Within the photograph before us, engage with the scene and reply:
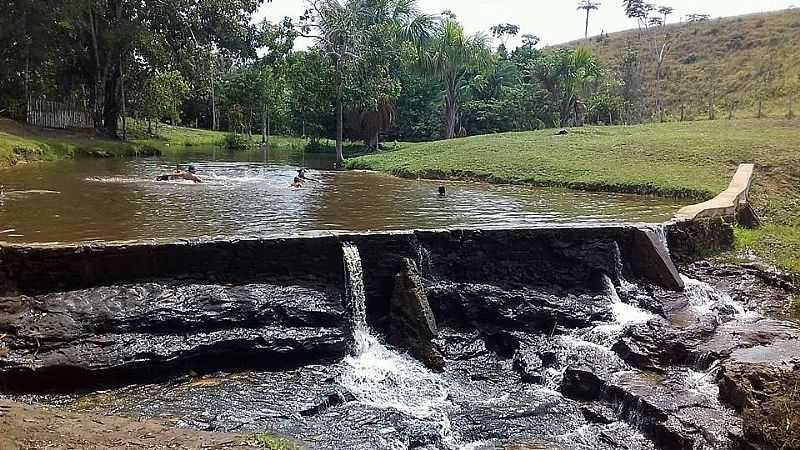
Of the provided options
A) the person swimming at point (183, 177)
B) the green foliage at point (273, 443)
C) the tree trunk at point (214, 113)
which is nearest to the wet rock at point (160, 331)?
the green foliage at point (273, 443)

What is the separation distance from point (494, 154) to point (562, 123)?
16.3 meters

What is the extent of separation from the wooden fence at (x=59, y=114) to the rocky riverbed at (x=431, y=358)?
78.6 ft

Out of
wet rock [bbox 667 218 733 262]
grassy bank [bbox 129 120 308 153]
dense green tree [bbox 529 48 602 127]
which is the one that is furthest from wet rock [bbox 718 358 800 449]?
dense green tree [bbox 529 48 602 127]

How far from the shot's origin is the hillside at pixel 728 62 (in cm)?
3619

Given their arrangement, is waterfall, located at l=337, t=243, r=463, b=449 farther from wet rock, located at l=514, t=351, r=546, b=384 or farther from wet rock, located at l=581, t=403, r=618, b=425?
wet rock, located at l=581, t=403, r=618, b=425

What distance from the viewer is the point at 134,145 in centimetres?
2922

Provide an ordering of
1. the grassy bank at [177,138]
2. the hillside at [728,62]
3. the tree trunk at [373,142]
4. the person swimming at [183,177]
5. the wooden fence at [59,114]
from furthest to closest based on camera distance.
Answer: the hillside at [728,62] < the grassy bank at [177,138] < the tree trunk at [373,142] < the wooden fence at [59,114] < the person swimming at [183,177]

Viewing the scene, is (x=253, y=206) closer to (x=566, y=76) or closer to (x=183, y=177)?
(x=183, y=177)

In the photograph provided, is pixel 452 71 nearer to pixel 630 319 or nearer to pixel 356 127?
pixel 356 127

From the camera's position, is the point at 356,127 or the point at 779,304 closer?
the point at 779,304

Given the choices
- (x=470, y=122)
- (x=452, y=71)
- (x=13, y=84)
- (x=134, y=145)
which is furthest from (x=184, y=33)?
(x=470, y=122)

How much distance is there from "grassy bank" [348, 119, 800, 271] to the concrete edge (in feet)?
1.76

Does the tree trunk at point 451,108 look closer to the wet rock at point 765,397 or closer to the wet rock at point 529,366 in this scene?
the wet rock at point 529,366

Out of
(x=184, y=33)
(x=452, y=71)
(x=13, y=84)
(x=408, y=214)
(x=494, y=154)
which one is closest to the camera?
(x=408, y=214)
